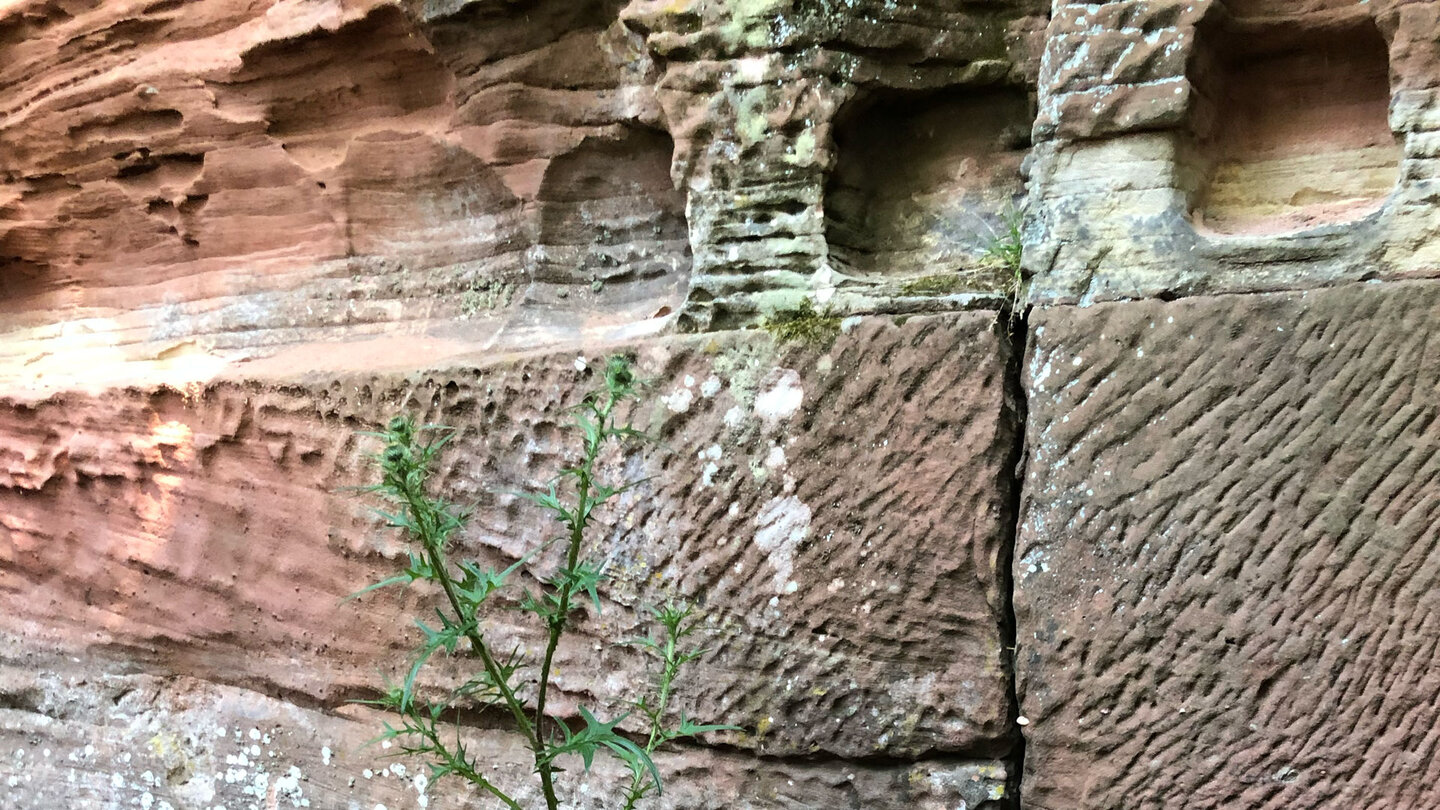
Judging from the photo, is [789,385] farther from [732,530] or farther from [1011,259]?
[1011,259]

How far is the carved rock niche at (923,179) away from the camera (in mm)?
1467

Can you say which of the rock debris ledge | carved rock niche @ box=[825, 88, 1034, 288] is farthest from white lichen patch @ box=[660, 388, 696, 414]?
carved rock niche @ box=[825, 88, 1034, 288]

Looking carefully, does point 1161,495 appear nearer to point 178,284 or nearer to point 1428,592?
point 1428,592

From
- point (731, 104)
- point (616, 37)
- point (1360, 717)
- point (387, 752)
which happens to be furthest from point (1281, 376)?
point (387, 752)

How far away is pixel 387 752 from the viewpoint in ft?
5.74

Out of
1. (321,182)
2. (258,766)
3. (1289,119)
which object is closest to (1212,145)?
(1289,119)

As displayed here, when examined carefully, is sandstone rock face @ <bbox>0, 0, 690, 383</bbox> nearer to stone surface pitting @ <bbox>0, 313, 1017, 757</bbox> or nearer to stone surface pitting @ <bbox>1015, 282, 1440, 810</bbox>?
stone surface pitting @ <bbox>0, 313, 1017, 757</bbox>

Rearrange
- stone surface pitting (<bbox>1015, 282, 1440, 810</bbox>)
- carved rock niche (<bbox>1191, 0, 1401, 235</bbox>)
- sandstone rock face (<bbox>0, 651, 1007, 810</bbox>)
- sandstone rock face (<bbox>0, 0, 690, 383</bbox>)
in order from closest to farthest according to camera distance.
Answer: stone surface pitting (<bbox>1015, 282, 1440, 810</bbox>), carved rock niche (<bbox>1191, 0, 1401, 235</bbox>), sandstone rock face (<bbox>0, 651, 1007, 810</bbox>), sandstone rock face (<bbox>0, 0, 690, 383</bbox>)

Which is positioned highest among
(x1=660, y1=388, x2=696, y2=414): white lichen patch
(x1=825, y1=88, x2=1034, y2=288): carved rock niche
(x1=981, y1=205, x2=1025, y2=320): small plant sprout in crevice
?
(x1=825, y1=88, x2=1034, y2=288): carved rock niche

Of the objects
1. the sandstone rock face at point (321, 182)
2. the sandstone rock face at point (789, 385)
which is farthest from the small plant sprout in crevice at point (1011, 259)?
the sandstone rock face at point (321, 182)

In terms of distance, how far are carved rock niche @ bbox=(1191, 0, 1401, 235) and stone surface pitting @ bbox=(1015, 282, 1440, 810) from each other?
181mm

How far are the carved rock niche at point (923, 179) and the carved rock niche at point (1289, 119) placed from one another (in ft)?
0.82

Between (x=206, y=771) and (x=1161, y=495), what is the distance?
1.80m

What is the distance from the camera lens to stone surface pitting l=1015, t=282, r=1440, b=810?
1.13 meters
